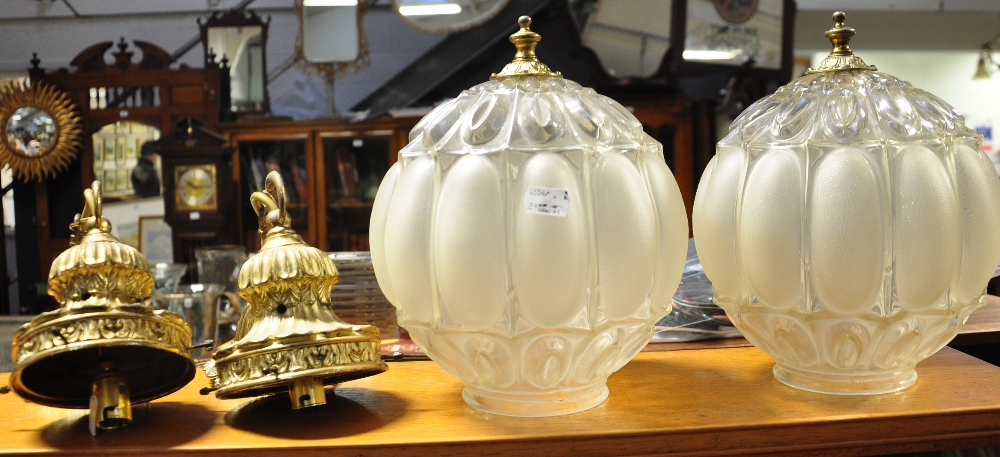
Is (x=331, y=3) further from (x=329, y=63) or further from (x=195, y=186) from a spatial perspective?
(x=195, y=186)

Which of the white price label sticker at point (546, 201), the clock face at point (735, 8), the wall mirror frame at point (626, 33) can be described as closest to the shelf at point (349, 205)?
the wall mirror frame at point (626, 33)

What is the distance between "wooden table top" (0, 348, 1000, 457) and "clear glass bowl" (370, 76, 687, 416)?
63mm

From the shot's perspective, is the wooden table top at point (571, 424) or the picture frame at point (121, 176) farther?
the picture frame at point (121, 176)

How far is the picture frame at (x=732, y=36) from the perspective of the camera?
3.46 m

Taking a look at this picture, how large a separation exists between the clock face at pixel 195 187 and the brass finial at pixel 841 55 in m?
2.78

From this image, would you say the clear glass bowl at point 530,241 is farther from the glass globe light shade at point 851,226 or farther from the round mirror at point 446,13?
the round mirror at point 446,13

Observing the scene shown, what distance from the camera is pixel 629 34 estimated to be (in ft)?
12.3

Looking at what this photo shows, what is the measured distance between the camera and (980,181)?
0.82m

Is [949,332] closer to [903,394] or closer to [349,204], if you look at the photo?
[903,394]

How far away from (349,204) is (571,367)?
278 centimetres

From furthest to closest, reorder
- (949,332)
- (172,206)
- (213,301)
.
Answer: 1. (172,206)
2. (213,301)
3. (949,332)

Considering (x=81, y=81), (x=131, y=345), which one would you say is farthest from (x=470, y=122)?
(x=81, y=81)

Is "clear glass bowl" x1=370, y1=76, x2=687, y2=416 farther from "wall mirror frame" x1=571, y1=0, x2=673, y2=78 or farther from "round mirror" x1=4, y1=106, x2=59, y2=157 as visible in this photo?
"round mirror" x1=4, y1=106, x2=59, y2=157

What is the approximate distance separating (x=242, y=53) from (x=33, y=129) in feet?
2.83
